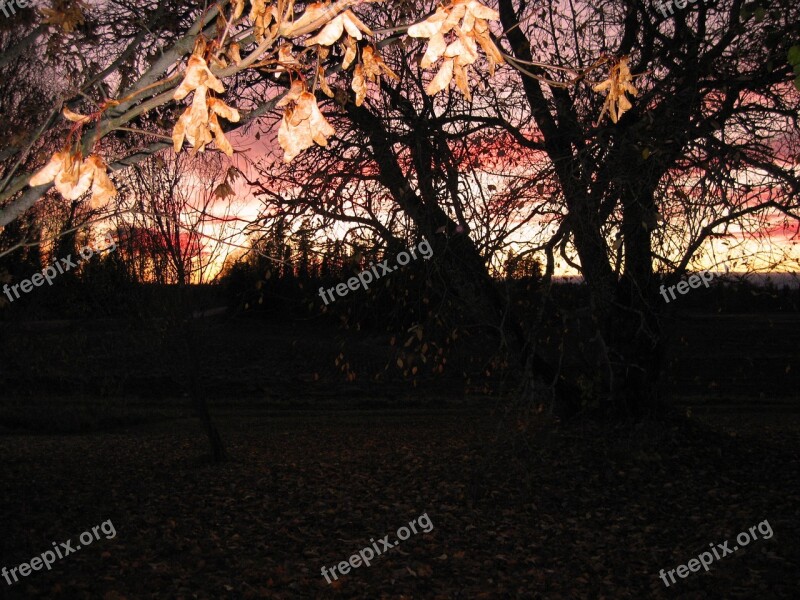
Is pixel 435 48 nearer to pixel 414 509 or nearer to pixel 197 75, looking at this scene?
pixel 197 75

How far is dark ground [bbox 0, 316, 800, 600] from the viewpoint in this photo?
5.38 m

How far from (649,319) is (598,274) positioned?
1474 millimetres

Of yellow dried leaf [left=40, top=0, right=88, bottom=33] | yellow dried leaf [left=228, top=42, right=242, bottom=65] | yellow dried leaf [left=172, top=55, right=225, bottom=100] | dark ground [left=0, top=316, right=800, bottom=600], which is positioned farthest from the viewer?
dark ground [left=0, top=316, right=800, bottom=600]

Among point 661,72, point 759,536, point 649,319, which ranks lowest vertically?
point 759,536

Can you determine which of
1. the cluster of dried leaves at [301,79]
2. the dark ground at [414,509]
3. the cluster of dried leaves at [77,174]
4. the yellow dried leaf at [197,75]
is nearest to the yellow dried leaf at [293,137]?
the cluster of dried leaves at [301,79]

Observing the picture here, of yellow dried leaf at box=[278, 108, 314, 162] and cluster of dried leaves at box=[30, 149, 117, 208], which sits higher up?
cluster of dried leaves at box=[30, 149, 117, 208]

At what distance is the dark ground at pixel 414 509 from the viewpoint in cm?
538

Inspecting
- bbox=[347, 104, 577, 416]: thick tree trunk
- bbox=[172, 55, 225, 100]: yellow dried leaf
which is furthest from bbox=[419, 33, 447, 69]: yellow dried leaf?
bbox=[347, 104, 577, 416]: thick tree trunk

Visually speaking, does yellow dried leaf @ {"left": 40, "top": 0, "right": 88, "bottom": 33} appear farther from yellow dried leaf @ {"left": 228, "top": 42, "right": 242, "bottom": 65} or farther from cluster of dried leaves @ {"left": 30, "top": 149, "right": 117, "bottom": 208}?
cluster of dried leaves @ {"left": 30, "top": 149, "right": 117, "bottom": 208}

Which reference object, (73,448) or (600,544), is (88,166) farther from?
(73,448)

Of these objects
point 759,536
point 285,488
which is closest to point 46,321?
point 285,488

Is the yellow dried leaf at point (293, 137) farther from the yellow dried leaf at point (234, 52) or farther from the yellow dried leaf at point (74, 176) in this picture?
the yellow dried leaf at point (234, 52)

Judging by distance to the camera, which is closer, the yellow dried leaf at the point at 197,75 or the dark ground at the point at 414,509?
the yellow dried leaf at the point at 197,75

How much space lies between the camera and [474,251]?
7.81m
